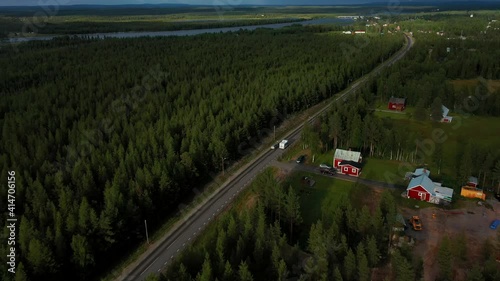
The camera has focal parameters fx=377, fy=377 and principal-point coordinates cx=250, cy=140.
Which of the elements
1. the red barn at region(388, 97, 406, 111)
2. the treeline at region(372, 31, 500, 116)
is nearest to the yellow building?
the treeline at region(372, 31, 500, 116)

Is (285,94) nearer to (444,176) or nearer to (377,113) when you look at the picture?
(377,113)

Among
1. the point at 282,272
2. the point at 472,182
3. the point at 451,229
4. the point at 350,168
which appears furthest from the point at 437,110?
the point at 282,272

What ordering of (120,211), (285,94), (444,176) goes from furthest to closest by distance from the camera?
(285,94)
(444,176)
(120,211)

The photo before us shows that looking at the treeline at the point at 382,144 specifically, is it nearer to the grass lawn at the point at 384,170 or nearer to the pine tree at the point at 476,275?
the grass lawn at the point at 384,170

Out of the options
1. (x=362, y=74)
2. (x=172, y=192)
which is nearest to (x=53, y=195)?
(x=172, y=192)

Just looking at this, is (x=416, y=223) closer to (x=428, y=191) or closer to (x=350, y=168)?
(x=428, y=191)
